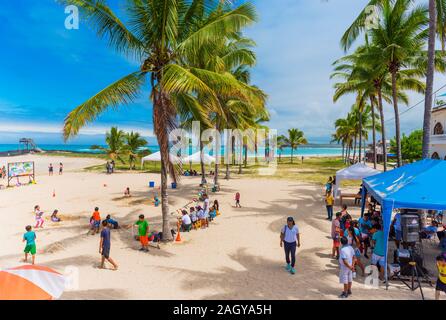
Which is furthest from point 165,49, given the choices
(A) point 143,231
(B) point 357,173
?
(B) point 357,173

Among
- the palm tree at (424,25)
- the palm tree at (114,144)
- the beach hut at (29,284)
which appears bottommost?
the beach hut at (29,284)

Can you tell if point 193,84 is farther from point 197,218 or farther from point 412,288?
point 412,288

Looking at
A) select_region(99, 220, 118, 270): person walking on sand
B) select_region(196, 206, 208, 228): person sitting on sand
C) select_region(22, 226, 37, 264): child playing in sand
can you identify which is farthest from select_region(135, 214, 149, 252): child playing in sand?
select_region(196, 206, 208, 228): person sitting on sand

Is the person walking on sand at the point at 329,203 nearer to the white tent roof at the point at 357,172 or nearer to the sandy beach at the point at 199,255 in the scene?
the sandy beach at the point at 199,255

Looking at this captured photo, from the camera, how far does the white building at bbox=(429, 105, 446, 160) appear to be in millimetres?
24883

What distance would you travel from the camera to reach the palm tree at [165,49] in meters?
8.37

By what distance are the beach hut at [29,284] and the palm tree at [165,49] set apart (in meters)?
4.90

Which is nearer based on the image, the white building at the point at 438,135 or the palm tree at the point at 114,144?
the white building at the point at 438,135

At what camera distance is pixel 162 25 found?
895 cm

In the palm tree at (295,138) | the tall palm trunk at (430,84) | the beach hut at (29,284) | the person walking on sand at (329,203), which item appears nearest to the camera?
the beach hut at (29,284)

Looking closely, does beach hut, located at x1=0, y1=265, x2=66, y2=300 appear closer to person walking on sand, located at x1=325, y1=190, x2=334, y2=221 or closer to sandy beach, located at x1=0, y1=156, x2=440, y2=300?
sandy beach, located at x1=0, y1=156, x2=440, y2=300

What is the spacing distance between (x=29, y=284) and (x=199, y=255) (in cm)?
555

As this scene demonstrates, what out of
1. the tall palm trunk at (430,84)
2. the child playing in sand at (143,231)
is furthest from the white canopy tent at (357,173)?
the child playing in sand at (143,231)

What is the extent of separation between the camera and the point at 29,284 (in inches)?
161
